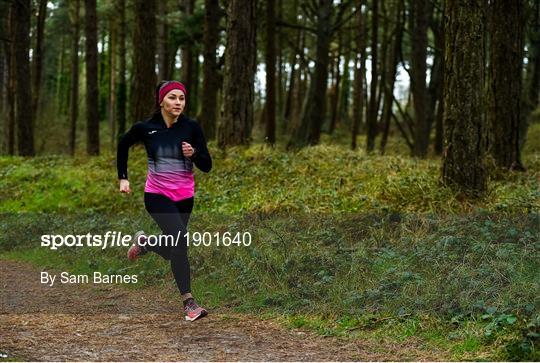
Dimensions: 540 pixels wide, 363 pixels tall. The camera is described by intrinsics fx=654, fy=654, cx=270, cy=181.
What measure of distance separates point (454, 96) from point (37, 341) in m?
7.39

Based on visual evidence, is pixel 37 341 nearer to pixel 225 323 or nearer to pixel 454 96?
pixel 225 323

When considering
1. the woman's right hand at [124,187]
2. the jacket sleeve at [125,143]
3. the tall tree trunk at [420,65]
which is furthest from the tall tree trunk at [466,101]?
the tall tree trunk at [420,65]

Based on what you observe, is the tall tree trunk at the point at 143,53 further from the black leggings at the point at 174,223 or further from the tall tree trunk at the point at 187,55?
the black leggings at the point at 174,223

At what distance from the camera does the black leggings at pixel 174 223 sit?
6.42m

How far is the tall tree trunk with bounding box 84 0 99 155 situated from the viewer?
819 inches

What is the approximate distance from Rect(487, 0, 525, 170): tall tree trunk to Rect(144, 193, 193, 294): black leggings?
30.1 ft

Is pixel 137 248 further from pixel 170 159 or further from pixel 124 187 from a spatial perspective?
pixel 170 159

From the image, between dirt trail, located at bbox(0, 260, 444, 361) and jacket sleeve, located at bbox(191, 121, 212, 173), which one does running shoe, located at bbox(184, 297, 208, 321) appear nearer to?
dirt trail, located at bbox(0, 260, 444, 361)

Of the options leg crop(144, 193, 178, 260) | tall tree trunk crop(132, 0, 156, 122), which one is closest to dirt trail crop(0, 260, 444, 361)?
leg crop(144, 193, 178, 260)

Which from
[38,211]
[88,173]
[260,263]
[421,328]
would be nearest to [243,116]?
[88,173]

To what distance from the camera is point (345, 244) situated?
8789mm

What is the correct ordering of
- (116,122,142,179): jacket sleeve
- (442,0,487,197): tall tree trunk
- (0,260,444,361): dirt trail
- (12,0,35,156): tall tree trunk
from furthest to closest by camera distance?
(12,0,35,156): tall tree trunk → (442,0,487,197): tall tree trunk → (116,122,142,179): jacket sleeve → (0,260,444,361): dirt trail

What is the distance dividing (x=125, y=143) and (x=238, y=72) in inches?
354
